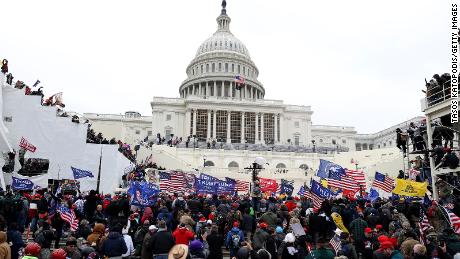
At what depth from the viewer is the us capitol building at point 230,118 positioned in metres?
82.9

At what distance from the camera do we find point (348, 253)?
986 cm

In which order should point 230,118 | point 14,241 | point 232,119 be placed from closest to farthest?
point 14,241
point 230,118
point 232,119

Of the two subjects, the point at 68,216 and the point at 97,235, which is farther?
the point at 68,216

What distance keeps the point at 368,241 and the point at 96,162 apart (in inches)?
906

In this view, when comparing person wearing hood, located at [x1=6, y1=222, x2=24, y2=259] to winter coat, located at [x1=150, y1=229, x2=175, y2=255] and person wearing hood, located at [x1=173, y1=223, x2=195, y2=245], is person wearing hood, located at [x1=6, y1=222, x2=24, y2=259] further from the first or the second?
person wearing hood, located at [x1=173, y1=223, x2=195, y2=245]

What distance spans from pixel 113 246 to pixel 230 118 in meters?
75.8

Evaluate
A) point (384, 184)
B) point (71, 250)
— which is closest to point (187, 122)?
point (384, 184)

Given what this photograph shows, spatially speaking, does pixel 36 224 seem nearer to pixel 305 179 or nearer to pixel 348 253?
pixel 348 253

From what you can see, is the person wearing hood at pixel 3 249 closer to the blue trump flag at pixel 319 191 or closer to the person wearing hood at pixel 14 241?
the person wearing hood at pixel 14 241

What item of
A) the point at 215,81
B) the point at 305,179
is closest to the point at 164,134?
the point at 215,81

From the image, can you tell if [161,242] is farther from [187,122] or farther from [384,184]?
[187,122]

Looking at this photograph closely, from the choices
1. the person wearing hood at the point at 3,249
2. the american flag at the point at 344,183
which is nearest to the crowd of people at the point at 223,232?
the person wearing hood at the point at 3,249

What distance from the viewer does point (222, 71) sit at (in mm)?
104750

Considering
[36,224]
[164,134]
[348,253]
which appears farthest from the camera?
[164,134]
